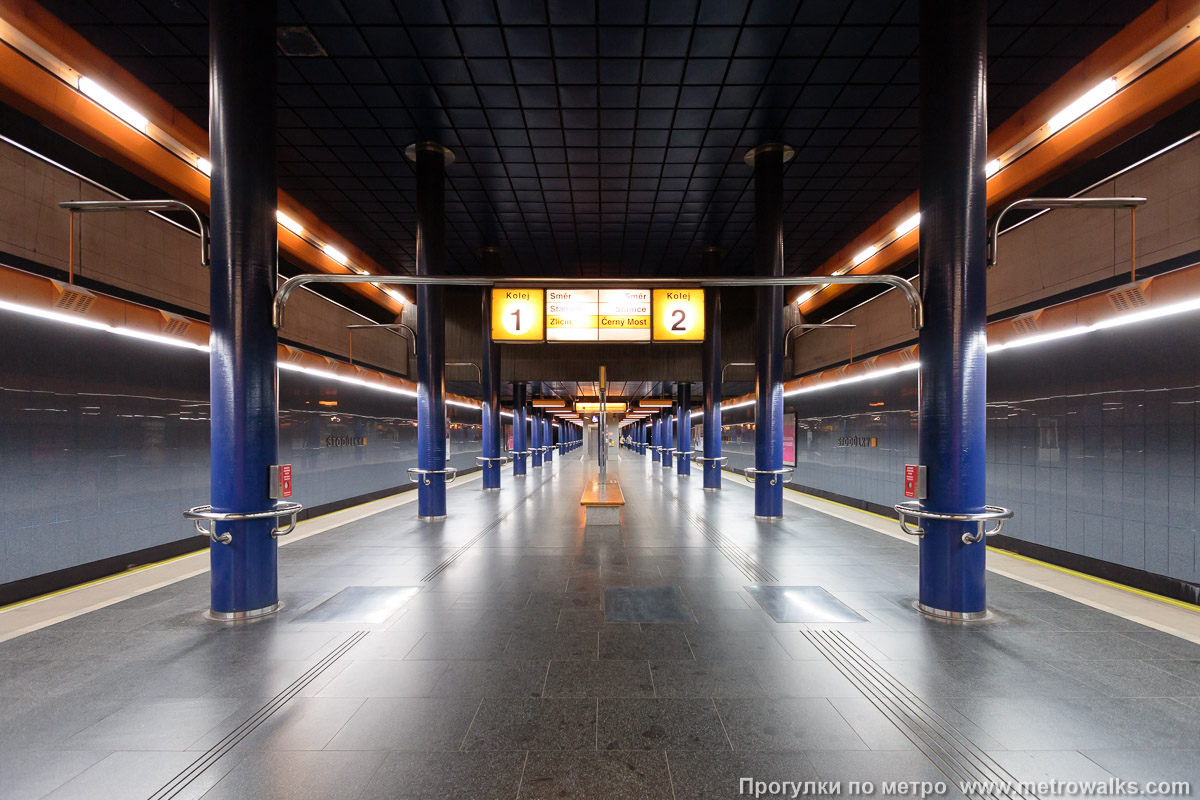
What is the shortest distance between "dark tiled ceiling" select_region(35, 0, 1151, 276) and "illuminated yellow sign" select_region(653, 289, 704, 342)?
2318 millimetres

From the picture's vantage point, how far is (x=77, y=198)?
6031mm

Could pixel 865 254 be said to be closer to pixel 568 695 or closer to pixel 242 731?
pixel 568 695

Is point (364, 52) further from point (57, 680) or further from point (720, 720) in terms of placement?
point (720, 720)

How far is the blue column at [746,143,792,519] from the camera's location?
9078 millimetres

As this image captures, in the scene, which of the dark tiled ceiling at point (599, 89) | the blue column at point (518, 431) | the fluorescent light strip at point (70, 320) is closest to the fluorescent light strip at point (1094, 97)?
the dark tiled ceiling at point (599, 89)

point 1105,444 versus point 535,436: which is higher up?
point 1105,444

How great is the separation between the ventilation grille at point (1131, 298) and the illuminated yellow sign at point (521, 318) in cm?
745

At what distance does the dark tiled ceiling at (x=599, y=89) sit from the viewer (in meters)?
5.72

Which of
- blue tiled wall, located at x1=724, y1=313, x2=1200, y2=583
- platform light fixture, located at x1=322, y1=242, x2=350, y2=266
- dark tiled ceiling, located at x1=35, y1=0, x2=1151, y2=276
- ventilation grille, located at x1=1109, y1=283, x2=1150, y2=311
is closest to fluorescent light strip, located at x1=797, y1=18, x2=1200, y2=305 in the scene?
dark tiled ceiling, located at x1=35, y1=0, x2=1151, y2=276

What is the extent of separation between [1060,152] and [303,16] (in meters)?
9.67

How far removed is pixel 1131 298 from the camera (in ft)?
16.4

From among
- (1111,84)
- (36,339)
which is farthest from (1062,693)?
(36,339)

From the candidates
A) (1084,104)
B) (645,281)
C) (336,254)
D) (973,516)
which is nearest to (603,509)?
(645,281)

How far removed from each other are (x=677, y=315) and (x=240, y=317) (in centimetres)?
648
